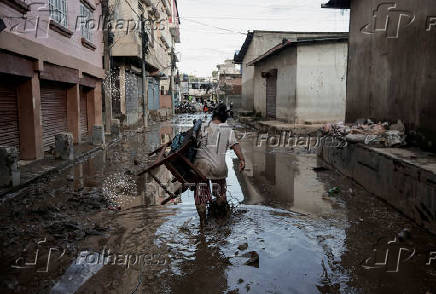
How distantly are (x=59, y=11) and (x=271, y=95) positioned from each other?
14.7 m

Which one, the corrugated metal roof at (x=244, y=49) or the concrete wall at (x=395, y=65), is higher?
the corrugated metal roof at (x=244, y=49)

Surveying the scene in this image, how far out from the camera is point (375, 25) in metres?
9.38

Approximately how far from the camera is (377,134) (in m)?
7.66

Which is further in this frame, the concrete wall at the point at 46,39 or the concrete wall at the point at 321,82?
the concrete wall at the point at 321,82

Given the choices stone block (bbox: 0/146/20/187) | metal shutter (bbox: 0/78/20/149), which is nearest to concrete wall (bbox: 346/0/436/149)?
stone block (bbox: 0/146/20/187)

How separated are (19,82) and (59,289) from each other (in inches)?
294

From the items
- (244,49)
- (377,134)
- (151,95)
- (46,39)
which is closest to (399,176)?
(377,134)

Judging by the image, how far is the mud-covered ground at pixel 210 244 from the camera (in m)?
3.55

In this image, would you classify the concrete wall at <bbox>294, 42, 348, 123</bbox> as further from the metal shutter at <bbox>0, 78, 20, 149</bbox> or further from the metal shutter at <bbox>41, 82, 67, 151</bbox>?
the metal shutter at <bbox>0, 78, 20, 149</bbox>

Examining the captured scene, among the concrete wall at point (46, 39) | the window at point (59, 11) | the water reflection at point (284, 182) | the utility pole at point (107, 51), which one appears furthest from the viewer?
the utility pole at point (107, 51)

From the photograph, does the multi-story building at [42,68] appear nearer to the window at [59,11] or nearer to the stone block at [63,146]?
the window at [59,11]

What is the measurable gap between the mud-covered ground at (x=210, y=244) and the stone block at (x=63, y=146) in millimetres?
2460

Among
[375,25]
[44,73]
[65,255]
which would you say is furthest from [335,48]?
[65,255]

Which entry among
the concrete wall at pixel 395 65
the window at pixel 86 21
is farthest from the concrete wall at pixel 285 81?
the window at pixel 86 21
